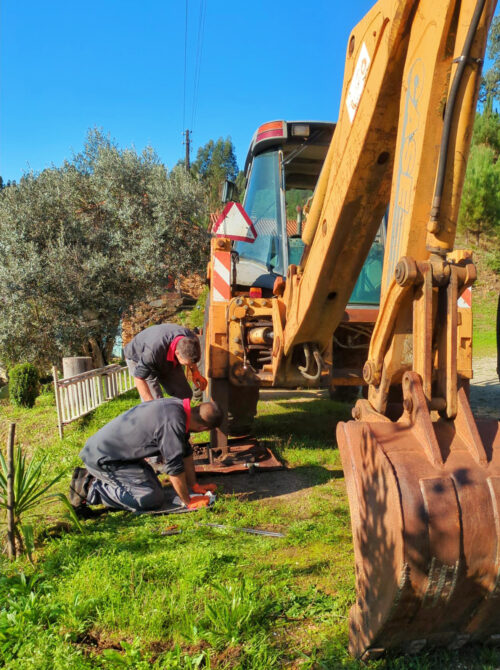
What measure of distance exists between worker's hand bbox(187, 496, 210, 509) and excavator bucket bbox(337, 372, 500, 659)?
1.85 meters

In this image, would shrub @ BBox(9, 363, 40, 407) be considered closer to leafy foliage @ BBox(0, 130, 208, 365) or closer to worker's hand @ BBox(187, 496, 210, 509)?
A: leafy foliage @ BBox(0, 130, 208, 365)

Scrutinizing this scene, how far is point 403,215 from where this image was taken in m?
2.01

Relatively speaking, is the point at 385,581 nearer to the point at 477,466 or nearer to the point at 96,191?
the point at 477,466

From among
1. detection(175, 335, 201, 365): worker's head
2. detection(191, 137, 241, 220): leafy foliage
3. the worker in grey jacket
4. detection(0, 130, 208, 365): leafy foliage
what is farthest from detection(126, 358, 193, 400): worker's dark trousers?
detection(191, 137, 241, 220): leafy foliage

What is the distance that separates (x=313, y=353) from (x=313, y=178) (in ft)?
9.59

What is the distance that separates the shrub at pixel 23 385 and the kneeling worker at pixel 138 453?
16.8ft

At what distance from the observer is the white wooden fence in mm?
6297

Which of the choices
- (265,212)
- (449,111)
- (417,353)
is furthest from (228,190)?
(417,353)

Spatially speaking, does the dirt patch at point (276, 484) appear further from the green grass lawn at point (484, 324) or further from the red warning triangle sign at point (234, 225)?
the green grass lawn at point (484, 324)

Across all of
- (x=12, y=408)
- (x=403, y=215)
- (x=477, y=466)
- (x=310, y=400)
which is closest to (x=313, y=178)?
(x=310, y=400)

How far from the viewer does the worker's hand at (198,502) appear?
3.66 meters

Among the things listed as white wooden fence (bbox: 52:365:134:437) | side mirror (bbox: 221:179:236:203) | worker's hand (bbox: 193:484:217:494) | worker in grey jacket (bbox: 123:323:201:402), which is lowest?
worker's hand (bbox: 193:484:217:494)

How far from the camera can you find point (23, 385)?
833 centimetres

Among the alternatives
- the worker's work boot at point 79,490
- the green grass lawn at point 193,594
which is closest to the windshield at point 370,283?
the green grass lawn at point 193,594
